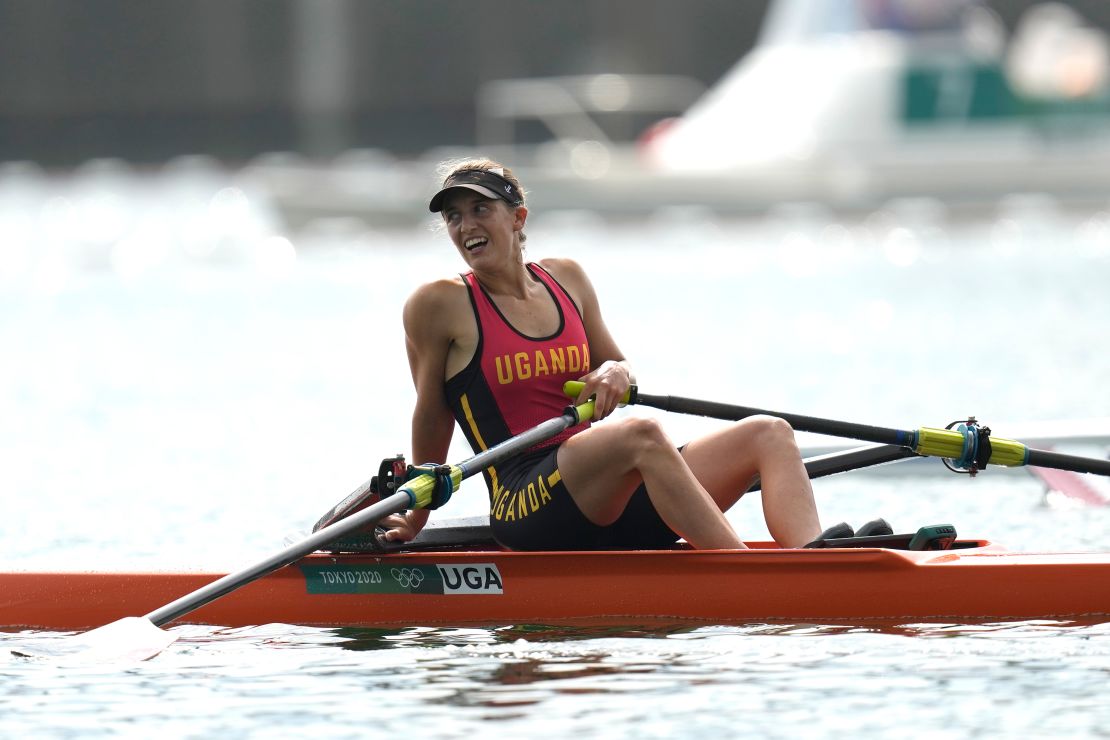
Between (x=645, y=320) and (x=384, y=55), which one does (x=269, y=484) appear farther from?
(x=384, y=55)

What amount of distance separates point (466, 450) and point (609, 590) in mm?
5776

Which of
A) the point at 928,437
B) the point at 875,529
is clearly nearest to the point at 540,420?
the point at 875,529

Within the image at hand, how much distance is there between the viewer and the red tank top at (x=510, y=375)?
6383mm

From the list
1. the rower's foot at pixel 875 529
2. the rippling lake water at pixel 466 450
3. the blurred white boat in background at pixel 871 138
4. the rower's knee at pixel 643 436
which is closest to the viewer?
the rippling lake water at pixel 466 450

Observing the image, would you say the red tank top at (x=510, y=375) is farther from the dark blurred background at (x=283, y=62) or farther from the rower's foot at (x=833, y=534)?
the dark blurred background at (x=283, y=62)

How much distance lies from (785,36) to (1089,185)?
18.8 feet

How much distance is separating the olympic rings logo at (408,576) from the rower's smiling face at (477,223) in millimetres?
1151

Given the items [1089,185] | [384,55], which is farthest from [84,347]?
[384,55]

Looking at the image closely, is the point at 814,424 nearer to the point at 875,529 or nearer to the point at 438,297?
the point at 875,529

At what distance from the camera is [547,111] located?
32.1 meters

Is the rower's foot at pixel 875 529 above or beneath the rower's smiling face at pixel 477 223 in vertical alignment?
beneath

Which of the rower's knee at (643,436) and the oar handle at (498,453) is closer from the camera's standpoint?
the rower's knee at (643,436)

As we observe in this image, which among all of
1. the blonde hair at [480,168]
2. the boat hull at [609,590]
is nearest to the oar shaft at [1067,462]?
the boat hull at [609,590]

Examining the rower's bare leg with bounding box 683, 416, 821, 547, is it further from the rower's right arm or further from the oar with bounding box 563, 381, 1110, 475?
the rower's right arm
